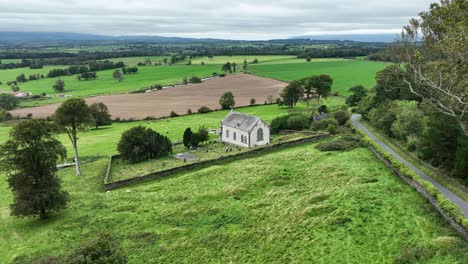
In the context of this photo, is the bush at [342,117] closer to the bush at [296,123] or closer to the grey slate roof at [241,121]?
the bush at [296,123]

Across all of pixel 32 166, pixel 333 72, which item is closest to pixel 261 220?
pixel 32 166

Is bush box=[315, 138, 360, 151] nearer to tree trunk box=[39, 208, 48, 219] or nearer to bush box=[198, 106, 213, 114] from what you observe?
tree trunk box=[39, 208, 48, 219]

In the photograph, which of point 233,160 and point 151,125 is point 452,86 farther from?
point 151,125

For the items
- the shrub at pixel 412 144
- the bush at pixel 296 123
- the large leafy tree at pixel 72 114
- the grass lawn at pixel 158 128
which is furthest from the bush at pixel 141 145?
the shrub at pixel 412 144

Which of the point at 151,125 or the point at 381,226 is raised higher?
the point at 381,226

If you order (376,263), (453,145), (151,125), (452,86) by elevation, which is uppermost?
(452,86)

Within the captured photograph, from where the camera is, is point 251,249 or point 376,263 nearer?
point 376,263

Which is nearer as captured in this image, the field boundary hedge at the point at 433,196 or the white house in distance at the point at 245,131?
the field boundary hedge at the point at 433,196

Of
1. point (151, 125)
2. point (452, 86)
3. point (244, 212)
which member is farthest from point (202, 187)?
point (151, 125)
